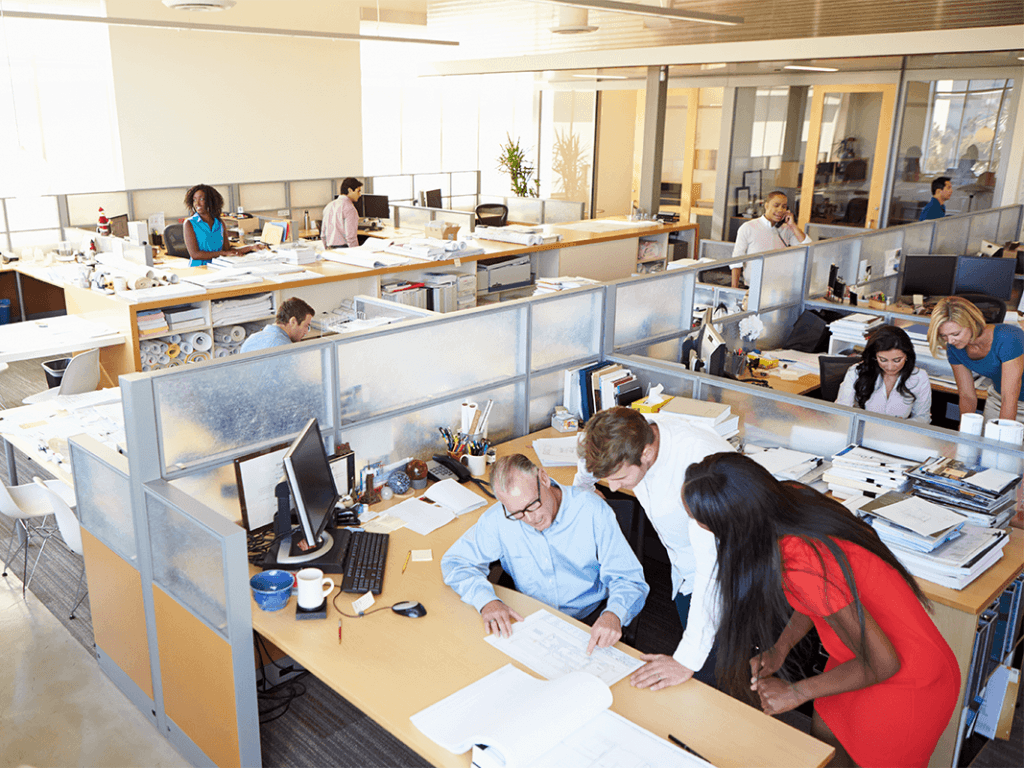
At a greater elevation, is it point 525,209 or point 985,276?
point 525,209

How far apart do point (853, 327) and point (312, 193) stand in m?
7.83

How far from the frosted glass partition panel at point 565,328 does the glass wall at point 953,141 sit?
6.41 m

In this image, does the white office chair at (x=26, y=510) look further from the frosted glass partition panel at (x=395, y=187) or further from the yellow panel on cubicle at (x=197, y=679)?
the frosted glass partition panel at (x=395, y=187)

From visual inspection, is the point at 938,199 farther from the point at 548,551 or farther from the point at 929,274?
the point at 548,551

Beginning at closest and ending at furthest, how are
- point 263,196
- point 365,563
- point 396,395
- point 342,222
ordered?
point 365,563
point 396,395
point 342,222
point 263,196

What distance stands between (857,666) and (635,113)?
12.7 m

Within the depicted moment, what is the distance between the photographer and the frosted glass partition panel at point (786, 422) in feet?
11.0

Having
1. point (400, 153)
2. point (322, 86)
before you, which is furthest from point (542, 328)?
point (400, 153)

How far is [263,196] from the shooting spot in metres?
10.4

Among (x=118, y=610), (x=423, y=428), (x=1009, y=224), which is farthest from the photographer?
(x=1009, y=224)

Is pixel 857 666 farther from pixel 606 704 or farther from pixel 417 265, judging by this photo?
pixel 417 265

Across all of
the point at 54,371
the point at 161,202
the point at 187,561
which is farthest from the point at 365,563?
the point at 161,202

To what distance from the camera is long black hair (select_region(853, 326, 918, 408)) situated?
12.4 feet

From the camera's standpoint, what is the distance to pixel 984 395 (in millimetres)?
4359
